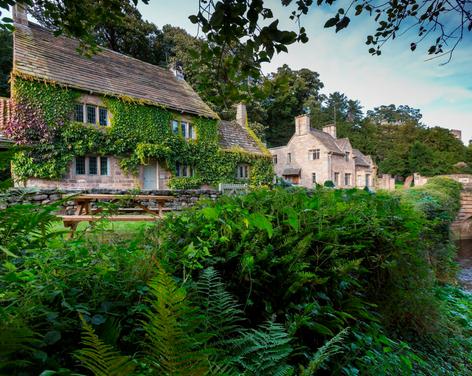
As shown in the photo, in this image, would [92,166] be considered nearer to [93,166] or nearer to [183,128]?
[93,166]

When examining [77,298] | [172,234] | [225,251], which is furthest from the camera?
[172,234]

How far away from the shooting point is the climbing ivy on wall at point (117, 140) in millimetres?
13367

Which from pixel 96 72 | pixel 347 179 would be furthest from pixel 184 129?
pixel 347 179

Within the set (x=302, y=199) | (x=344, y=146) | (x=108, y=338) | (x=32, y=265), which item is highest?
(x=344, y=146)

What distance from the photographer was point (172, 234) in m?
2.01

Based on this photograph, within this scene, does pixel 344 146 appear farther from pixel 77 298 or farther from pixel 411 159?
pixel 77 298

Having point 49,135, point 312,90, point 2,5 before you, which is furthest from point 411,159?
point 2,5

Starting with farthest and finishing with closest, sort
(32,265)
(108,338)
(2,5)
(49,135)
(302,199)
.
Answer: (49,135), (302,199), (2,5), (32,265), (108,338)

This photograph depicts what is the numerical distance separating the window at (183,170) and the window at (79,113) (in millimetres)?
6375

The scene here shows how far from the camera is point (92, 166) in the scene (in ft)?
51.3

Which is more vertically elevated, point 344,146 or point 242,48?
point 344,146

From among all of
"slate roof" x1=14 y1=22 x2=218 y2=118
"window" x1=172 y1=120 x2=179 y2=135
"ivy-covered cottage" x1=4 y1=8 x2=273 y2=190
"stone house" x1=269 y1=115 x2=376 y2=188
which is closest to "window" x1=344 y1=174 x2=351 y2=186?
"stone house" x1=269 y1=115 x2=376 y2=188

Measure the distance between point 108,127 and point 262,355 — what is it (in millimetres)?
17367

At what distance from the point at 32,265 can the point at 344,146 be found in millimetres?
40751
